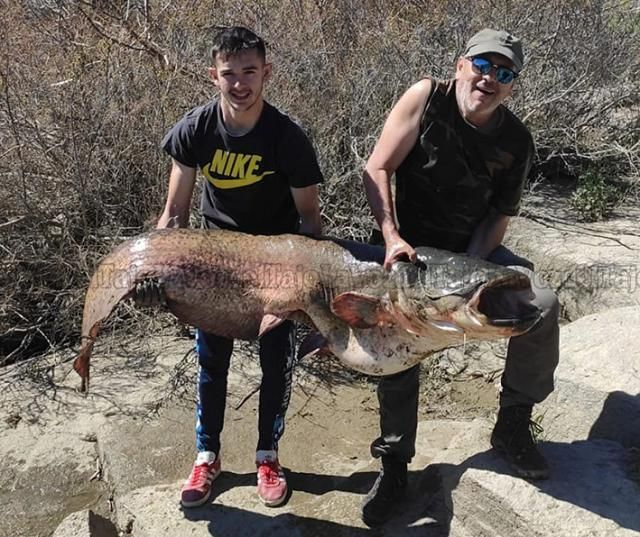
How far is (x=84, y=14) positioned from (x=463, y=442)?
19.8 feet

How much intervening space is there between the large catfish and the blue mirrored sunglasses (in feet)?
2.44

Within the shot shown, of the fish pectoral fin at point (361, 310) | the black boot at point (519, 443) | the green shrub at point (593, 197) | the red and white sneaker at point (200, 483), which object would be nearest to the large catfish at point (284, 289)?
the fish pectoral fin at point (361, 310)

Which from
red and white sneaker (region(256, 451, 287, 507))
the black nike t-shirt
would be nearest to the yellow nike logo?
the black nike t-shirt

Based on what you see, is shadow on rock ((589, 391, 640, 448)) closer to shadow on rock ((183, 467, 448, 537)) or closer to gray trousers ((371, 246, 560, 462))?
gray trousers ((371, 246, 560, 462))

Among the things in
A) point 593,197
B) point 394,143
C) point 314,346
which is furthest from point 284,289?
point 593,197

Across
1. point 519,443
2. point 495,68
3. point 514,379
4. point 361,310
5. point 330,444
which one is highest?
point 495,68

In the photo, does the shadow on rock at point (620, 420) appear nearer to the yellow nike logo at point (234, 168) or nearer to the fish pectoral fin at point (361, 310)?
the fish pectoral fin at point (361, 310)

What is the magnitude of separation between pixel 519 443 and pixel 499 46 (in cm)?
160

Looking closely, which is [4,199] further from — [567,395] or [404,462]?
[567,395]

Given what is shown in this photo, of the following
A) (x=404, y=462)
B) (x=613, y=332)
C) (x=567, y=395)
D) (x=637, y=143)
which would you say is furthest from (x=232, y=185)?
(x=637, y=143)

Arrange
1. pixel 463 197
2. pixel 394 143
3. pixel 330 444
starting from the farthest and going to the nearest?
pixel 330 444
pixel 463 197
pixel 394 143

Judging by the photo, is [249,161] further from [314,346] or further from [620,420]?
[620,420]

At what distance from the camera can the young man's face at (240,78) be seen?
109 inches

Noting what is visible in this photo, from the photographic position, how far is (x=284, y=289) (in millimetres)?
2818
